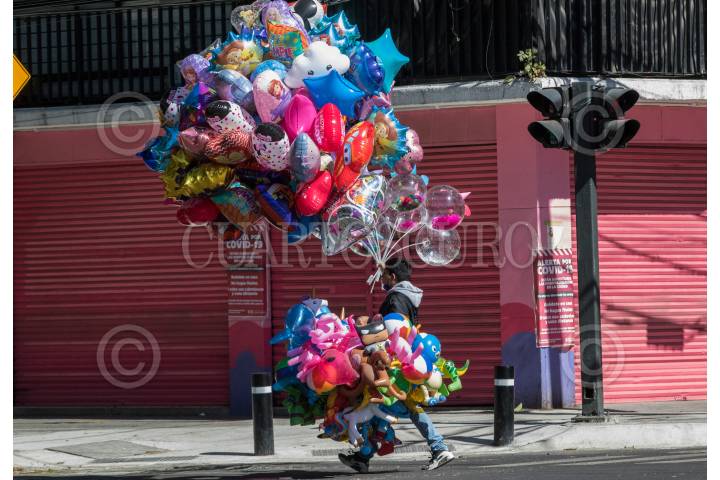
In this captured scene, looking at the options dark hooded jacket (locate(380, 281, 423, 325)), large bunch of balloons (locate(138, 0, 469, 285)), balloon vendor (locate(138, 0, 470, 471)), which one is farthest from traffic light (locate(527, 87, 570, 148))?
dark hooded jacket (locate(380, 281, 423, 325))

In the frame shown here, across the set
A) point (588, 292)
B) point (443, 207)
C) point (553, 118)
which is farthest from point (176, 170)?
point (588, 292)

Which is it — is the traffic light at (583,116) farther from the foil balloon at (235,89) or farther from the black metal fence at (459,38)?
the foil balloon at (235,89)

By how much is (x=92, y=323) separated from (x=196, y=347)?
1.57 meters

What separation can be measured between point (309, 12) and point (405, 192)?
67.8 inches

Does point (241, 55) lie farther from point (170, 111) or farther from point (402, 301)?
point (402, 301)

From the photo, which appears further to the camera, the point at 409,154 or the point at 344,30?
the point at 409,154

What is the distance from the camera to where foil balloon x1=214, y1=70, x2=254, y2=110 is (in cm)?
946

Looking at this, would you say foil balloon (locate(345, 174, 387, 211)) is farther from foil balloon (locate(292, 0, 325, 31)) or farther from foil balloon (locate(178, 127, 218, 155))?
foil balloon (locate(292, 0, 325, 31))

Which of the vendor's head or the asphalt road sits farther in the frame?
the vendor's head

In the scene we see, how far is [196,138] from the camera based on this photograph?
9312mm

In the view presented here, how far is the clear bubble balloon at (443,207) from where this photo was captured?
10688mm

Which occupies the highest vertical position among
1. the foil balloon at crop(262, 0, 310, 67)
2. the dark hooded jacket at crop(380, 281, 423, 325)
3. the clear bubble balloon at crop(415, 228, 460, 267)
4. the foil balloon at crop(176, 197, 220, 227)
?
the foil balloon at crop(262, 0, 310, 67)

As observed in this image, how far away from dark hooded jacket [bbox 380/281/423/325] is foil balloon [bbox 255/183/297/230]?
1170 mm

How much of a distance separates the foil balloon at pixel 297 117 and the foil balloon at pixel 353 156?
1.15 feet
